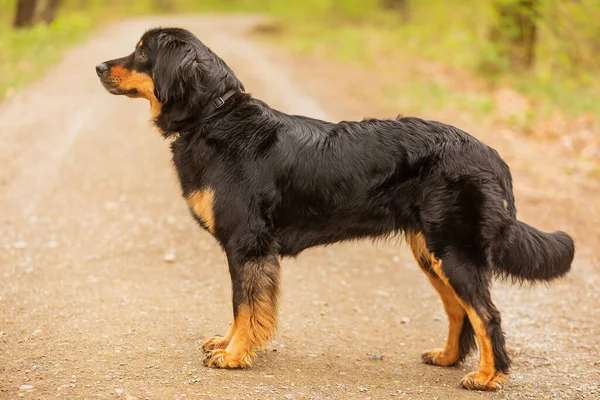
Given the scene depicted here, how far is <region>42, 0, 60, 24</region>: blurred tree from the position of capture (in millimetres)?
22031

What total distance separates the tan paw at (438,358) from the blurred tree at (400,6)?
2251cm

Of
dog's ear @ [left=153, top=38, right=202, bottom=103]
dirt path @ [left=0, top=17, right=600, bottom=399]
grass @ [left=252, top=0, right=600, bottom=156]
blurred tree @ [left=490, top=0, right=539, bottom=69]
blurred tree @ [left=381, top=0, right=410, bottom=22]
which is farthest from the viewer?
blurred tree @ [left=381, top=0, right=410, bottom=22]

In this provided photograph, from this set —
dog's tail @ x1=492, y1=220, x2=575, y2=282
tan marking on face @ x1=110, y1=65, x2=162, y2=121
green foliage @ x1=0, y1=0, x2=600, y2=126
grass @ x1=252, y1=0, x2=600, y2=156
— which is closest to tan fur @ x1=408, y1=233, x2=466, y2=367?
dog's tail @ x1=492, y1=220, x2=575, y2=282

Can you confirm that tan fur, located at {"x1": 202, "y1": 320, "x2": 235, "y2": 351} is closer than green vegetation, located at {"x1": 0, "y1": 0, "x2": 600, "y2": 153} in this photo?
Yes

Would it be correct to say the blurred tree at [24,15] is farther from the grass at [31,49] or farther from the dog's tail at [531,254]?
the dog's tail at [531,254]

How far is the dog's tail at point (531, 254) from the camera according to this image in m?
4.43

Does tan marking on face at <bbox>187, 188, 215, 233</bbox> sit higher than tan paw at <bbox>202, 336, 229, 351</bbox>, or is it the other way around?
tan marking on face at <bbox>187, 188, 215, 233</bbox>

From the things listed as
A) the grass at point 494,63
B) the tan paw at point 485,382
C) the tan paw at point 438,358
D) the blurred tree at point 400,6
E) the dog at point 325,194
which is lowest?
the tan paw at point 438,358

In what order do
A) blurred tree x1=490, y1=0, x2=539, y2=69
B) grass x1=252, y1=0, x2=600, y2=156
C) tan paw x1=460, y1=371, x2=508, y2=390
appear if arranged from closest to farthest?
tan paw x1=460, y1=371, x2=508, y2=390 → grass x1=252, y1=0, x2=600, y2=156 → blurred tree x1=490, y1=0, x2=539, y2=69

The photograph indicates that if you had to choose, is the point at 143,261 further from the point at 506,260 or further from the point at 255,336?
the point at 506,260

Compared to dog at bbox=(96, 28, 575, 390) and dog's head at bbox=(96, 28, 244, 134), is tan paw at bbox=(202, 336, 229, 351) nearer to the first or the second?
dog at bbox=(96, 28, 575, 390)

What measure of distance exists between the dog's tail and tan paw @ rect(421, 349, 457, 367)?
769 millimetres

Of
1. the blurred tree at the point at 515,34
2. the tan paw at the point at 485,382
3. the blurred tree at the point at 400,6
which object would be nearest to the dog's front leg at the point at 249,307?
the tan paw at the point at 485,382

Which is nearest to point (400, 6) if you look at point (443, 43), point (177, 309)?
point (443, 43)
